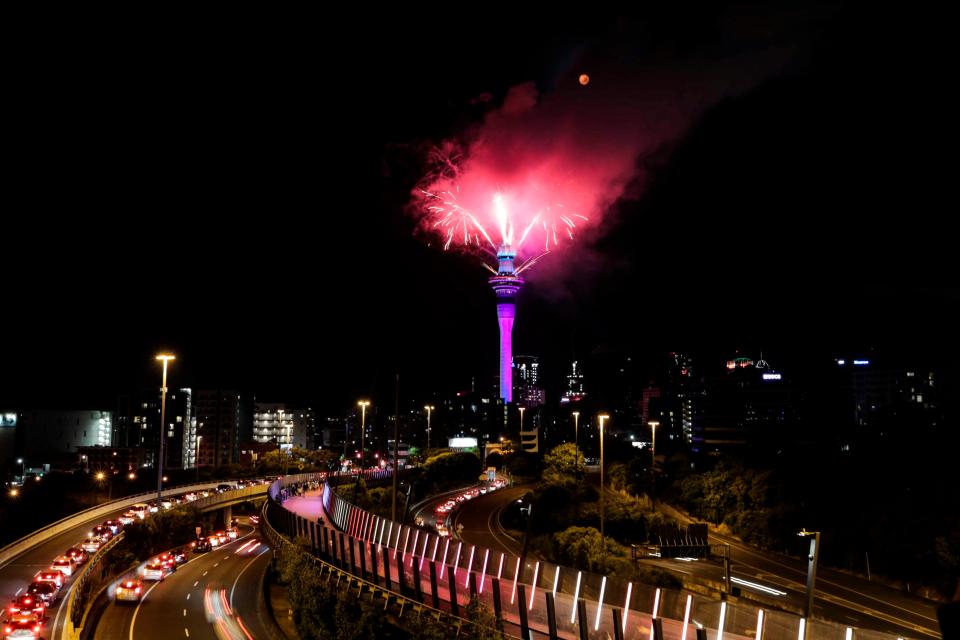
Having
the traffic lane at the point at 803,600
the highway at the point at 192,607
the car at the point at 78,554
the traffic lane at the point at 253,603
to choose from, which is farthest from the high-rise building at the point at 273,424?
the traffic lane at the point at 803,600

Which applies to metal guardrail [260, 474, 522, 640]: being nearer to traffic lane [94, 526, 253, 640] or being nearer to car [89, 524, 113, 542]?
traffic lane [94, 526, 253, 640]

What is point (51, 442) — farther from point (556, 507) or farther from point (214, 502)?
point (556, 507)

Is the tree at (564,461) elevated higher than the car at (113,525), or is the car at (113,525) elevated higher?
the tree at (564,461)

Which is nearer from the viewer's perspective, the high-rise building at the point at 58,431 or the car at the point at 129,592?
the car at the point at 129,592

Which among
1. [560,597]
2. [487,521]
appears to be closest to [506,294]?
[487,521]

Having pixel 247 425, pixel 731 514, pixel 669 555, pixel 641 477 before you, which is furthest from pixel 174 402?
pixel 669 555

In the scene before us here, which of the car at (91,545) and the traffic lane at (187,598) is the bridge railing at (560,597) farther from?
the car at (91,545)

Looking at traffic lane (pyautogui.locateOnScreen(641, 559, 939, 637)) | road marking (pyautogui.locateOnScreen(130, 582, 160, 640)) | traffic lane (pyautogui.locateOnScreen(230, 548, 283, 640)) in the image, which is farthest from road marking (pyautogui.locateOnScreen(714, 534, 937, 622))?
road marking (pyautogui.locateOnScreen(130, 582, 160, 640))
